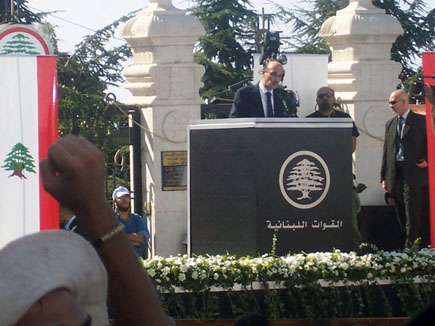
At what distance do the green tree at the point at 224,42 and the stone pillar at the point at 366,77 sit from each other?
420 centimetres

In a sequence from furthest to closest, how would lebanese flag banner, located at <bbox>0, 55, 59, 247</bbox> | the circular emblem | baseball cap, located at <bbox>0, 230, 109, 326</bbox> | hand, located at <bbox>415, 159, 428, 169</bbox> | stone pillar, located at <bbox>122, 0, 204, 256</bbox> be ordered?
stone pillar, located at <bbox>122, 0, 204, 256</bbox>
hand, located at <bbox>415, 159, 428, 169</bbox>
the circular emblem
lebanese flag banner, located at <bbox>0, 55, 59, 247</bbox>
baseball cap, located at <bbox>0, 230, 109, 326</bbox>

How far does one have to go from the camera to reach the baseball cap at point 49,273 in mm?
1945

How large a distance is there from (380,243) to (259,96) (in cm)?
232

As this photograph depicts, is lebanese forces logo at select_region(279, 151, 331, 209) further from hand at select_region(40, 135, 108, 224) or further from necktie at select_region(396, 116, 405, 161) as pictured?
hand at select_region(40, 135, 108, 224)

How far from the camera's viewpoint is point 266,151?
8.45 metres

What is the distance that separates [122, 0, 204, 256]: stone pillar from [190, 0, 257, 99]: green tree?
4433 mm

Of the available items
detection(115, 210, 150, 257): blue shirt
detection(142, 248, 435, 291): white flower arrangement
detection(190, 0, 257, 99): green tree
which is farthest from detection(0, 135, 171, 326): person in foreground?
detection(190, 0, 257, 99): green tree

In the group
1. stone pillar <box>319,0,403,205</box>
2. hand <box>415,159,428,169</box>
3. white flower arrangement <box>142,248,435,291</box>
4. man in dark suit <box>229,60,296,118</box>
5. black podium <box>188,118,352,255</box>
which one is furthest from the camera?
stone pillar <box>319,0,403,205</box>

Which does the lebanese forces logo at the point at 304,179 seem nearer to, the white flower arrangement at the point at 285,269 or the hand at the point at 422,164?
the white flower arrangement at the point at 285,269

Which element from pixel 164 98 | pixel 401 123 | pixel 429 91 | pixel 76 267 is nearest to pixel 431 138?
pixel 429 91

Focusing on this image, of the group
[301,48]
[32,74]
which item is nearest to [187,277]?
[32,74]

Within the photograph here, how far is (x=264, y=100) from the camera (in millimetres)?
9695

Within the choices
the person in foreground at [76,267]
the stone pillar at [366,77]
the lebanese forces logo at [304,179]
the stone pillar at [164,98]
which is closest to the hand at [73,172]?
the person in foreground at [76,267]

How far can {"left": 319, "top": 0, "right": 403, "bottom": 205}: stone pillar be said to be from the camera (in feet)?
39.1
